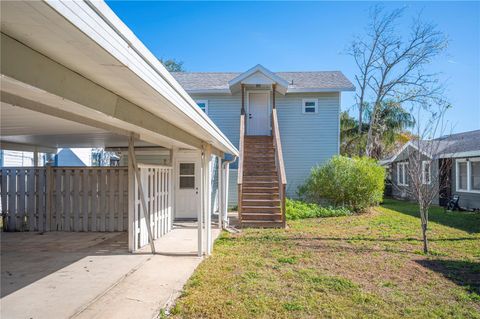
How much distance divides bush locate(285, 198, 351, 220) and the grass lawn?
2931 mm

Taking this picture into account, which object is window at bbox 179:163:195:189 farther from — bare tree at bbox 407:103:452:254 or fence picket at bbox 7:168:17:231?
bare tree at bbox 407:103:452:254

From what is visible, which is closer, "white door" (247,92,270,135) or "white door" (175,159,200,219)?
"white door" (175,159,200,219)

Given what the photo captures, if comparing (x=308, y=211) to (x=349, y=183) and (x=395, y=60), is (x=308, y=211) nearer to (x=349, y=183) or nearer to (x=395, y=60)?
(x=349, y=183)

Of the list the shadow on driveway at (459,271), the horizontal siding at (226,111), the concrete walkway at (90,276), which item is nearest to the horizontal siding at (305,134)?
the horizontal siding at (226,111)

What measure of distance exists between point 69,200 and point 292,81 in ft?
35.7

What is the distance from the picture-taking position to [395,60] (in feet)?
72.8

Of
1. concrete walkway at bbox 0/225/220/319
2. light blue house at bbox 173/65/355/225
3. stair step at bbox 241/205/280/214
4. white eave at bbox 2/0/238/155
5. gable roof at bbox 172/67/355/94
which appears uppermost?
gable roof at bbox 172/67/355/94

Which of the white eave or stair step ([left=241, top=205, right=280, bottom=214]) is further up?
the white eave

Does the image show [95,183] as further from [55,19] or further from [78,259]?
[55,19]

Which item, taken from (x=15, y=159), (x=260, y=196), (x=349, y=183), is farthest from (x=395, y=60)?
(x=15, y=159)

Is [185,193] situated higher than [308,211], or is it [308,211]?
[185,193]

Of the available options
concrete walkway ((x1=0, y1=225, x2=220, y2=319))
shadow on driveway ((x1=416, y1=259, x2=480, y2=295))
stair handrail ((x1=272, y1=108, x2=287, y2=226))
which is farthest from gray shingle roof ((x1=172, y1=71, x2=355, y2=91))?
shadow on driveway ((x1=416, y1=259, x2=480, y2=295))

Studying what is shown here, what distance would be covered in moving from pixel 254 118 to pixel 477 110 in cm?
1013

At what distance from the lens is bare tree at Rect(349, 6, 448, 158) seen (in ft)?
70.7
